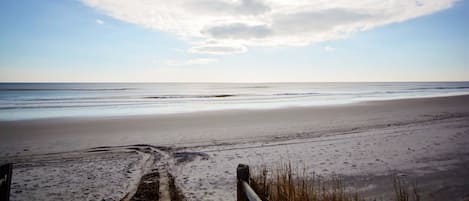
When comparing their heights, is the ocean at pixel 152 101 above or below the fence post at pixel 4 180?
above

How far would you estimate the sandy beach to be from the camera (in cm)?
554

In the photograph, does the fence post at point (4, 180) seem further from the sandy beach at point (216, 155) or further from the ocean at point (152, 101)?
the ocean at point (152, 101)

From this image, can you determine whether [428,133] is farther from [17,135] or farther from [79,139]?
[17,135]

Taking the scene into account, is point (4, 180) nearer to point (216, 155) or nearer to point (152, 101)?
point (216, 155)

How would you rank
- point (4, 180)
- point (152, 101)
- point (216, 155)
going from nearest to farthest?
point (4, 180) < point (216, 155) < point (152, 101)

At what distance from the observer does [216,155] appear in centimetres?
812

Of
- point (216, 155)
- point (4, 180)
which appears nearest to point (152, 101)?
point (216, 155)

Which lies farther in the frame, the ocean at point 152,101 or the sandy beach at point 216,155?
the ocean at point 152,101

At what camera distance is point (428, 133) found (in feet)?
36.1

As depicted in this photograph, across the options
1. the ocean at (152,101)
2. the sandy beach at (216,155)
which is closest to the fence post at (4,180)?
the sandy beach at (216,155)

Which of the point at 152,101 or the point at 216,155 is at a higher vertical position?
the point at 152,101

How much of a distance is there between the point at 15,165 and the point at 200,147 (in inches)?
200

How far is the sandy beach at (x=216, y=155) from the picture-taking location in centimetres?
554

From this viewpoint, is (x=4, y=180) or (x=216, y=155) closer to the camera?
(x=4, y=180)
